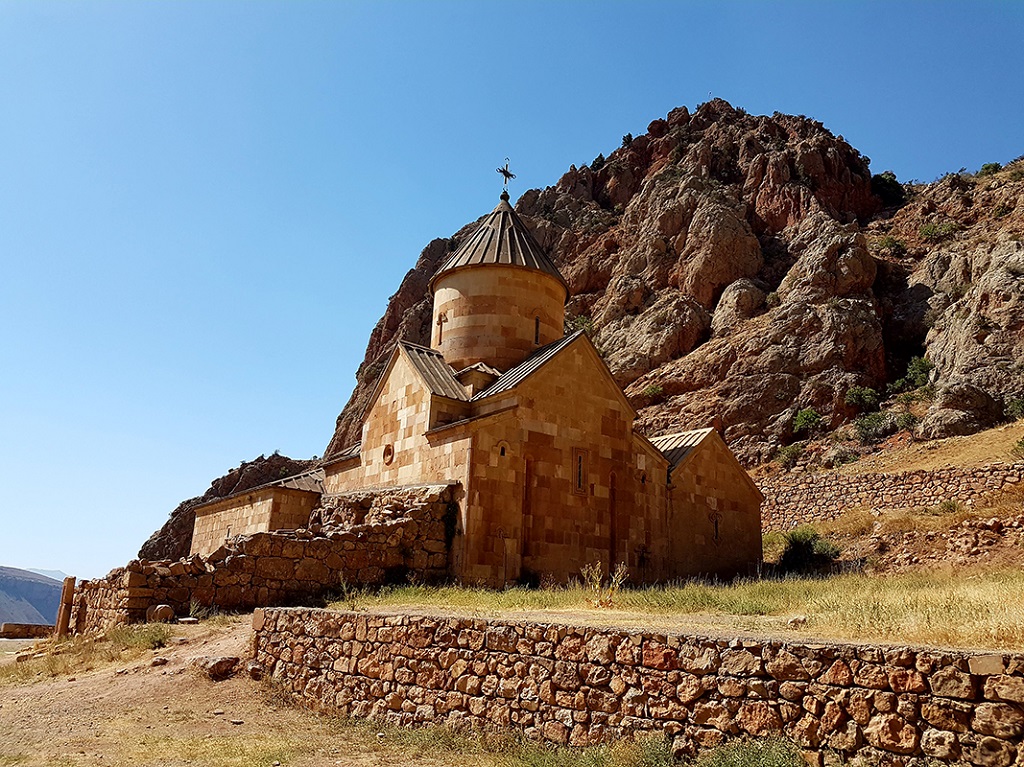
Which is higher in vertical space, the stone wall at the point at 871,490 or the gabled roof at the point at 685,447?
the gabled roof at the point at 685,447

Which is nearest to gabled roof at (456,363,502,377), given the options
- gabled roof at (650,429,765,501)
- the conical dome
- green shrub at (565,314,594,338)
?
the conical dome

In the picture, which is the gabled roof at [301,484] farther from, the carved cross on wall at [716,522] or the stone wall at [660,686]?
the stone wall at [660,686]

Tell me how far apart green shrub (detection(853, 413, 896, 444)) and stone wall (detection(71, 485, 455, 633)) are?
66.3 feet

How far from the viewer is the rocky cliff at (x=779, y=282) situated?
95.5 ft

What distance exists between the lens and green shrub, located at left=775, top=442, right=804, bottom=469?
1104 inches

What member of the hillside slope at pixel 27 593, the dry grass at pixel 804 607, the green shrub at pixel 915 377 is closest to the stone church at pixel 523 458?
the dry grass at pixel 804 607

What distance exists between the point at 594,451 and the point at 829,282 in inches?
898

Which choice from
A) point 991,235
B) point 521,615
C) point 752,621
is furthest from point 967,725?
point 991,235

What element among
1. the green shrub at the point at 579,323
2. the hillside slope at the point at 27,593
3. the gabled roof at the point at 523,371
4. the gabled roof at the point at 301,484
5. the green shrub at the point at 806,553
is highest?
the green shrub at the point at 579,323

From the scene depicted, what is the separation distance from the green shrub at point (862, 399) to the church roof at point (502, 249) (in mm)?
17075

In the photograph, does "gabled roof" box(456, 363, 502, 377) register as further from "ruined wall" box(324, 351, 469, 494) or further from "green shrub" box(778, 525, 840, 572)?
"green shrub" box(778, 525, 840, 572)

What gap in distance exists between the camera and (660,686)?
525 cm

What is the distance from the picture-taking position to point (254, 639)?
29.2ft

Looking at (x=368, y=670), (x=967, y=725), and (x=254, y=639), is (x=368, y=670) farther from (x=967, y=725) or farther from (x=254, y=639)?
(x=967, y=725)
